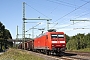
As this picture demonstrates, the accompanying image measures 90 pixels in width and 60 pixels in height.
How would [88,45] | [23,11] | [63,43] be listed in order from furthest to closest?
[88,45] < [23,11] < [63,43]

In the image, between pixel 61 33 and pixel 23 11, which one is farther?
pixel 23 11

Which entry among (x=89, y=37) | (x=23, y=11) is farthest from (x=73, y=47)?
(x=23, y=11)

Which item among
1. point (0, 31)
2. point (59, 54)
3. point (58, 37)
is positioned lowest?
point (59, 54)

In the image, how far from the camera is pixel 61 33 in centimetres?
2944

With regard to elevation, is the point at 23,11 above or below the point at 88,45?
above

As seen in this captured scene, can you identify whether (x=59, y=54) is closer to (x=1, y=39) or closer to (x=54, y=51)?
(x=54, y=51)

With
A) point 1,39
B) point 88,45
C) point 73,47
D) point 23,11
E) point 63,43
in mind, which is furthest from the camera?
point 1,39

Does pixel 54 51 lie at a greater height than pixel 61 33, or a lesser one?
lesser

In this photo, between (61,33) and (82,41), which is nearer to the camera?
(61,33)

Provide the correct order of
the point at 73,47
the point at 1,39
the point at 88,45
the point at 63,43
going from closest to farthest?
the point at 63,43 → the point at 88,45 → the point at 73,47 → the point at 1,39

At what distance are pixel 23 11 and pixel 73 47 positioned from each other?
16.3 meters

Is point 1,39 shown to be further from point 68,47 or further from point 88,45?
point 88,45

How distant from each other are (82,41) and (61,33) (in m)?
25.0

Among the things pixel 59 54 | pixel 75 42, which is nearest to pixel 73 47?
pixel 75 42
